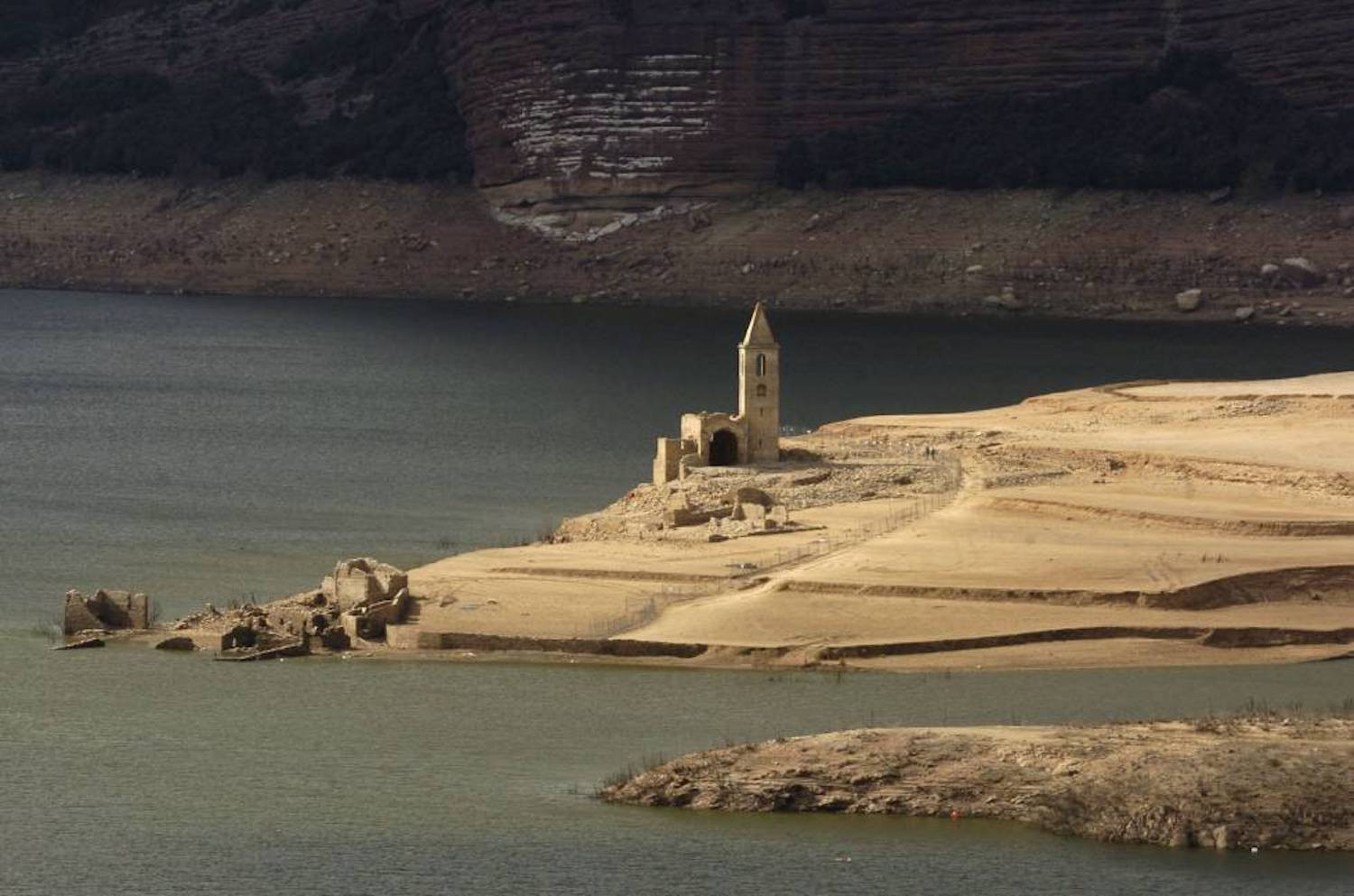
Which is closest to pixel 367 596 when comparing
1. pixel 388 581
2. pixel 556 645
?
pixel 388 581

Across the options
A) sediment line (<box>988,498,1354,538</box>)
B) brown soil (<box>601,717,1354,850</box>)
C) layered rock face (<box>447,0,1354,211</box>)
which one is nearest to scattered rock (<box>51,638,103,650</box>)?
brown soil (<box>601,717,1354,850</box>)

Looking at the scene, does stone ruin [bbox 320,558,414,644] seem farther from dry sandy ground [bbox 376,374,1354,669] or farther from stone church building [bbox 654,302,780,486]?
stone church building [bbox 654,302,780,486]

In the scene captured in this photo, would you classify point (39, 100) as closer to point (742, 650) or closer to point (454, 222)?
point (454, 222)

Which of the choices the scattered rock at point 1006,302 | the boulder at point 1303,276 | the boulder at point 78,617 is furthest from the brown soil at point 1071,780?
the scattered rock at point 1006,302

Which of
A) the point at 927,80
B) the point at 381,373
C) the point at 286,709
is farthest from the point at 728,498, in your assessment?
the point at 927,80

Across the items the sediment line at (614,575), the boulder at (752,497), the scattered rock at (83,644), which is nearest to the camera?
the scattered rock at (83,644)

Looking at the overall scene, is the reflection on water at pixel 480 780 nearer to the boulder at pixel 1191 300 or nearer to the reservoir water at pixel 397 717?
the reservoir water at pixel 397 717

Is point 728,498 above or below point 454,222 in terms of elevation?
below
